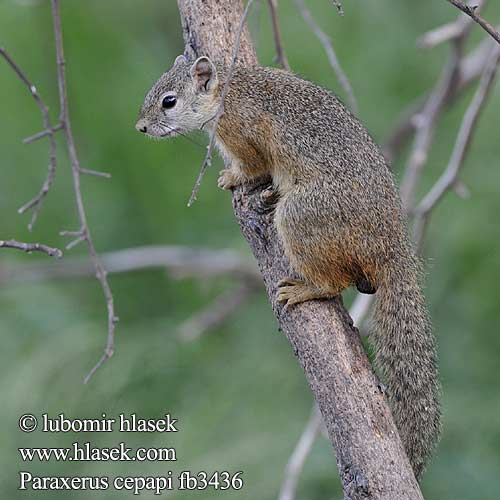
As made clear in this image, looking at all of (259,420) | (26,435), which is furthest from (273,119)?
(26,435)

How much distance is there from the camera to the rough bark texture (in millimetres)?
3031

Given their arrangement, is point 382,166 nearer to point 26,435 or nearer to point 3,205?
point 26,435

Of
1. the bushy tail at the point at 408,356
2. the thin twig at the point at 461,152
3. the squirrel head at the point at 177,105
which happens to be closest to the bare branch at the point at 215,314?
the thin twig at the point at 461,152

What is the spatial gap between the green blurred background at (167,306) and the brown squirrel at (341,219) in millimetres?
2261

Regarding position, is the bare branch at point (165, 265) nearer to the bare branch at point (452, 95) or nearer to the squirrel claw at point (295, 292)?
the bare branch at point (452, 95)

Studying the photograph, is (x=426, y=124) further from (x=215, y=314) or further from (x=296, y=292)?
(x=215, y=314)

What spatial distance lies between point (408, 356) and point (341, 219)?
1.89ft

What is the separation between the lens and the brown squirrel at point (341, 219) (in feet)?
11.9

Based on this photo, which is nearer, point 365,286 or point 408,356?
point 408,356

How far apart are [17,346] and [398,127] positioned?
3044 mm

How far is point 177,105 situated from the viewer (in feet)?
14.5

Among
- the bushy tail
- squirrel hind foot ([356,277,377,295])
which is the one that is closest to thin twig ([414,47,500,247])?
squirrel hind foot ([356,277,377,295])

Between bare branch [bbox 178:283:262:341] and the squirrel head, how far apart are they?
2.01 metres

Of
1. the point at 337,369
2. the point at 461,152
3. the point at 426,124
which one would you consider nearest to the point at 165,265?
the point at 426,124
